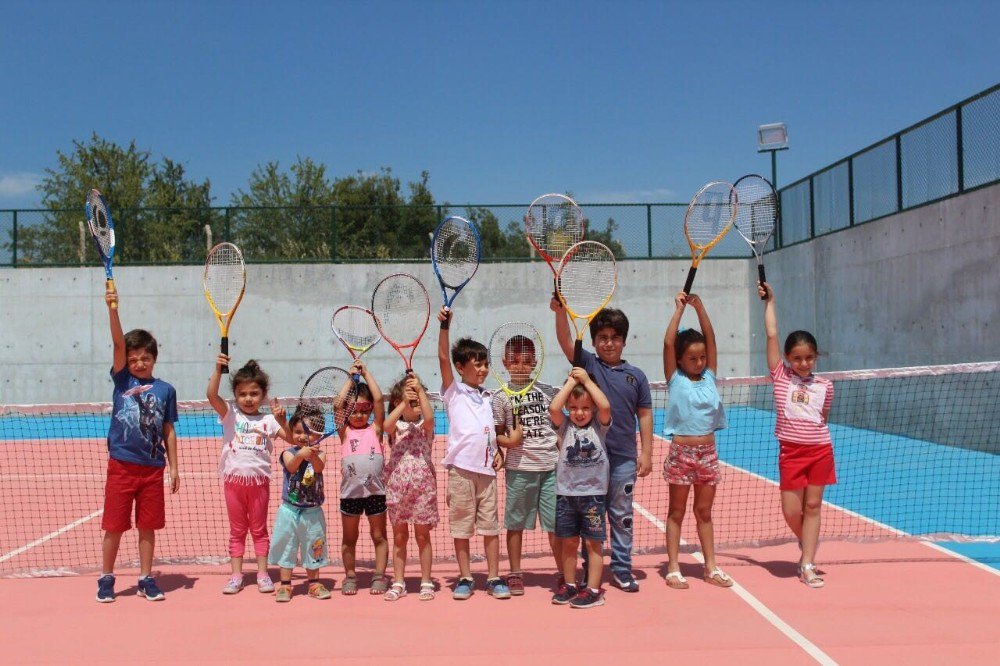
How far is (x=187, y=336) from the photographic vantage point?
19734 millimetres

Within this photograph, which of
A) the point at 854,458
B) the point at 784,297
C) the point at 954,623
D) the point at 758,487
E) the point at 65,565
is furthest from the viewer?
the point at 784,297

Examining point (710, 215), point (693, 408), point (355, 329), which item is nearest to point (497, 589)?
point (693, 408)

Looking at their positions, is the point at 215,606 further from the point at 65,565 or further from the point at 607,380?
the point at 607,380

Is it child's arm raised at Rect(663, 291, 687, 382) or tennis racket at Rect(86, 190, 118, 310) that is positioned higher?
tennis racket at Rect(86, 190, 118, 310)

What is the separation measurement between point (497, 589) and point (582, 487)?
79cm

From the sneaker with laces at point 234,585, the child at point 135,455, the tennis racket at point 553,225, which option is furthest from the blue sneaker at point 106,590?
Result: the tennis racket at point 553,225

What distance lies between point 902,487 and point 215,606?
7.08 meters

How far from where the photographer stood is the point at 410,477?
5207mm

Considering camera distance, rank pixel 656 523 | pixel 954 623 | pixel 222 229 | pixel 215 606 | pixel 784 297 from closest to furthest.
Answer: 1. pixel 954 623
2. pixel 215 606
3. pixel 656 523
4. pixel 784 297
5. pixel 222 229

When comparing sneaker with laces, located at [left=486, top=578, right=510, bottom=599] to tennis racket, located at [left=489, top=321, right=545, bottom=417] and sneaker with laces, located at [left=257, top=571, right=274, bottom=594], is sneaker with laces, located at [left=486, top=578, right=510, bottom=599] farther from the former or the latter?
sneaker with laces, located at [left=257, top=571, right=274, bottom=594]

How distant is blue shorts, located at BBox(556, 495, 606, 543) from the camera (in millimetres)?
5008

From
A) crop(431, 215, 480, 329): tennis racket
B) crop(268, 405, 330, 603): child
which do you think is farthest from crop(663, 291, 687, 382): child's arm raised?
crop(268, 405, 330, 603): child

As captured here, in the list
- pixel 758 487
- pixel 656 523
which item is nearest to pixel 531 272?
pixel 758 487

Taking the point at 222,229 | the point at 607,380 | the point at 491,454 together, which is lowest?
the point at 491,454
